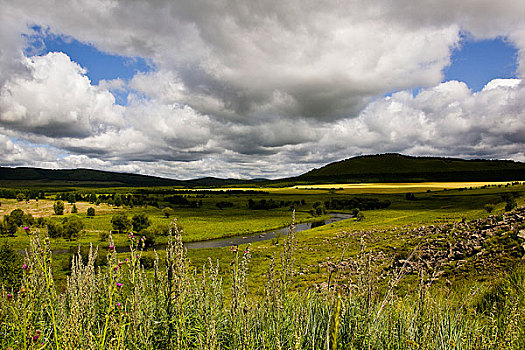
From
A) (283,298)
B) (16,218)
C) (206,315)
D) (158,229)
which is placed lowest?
(158,229)

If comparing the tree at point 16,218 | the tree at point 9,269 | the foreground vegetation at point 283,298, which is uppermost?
the foreground vegetation at point 283,298

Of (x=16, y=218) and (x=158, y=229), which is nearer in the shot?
(x=16, y=218)

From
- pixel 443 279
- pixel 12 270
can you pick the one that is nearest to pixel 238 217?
pixel 12 270

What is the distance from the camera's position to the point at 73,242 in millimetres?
64188

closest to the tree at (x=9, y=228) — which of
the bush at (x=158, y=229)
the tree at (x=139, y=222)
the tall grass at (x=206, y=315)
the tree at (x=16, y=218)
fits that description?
the tree at (x=16, y=218)

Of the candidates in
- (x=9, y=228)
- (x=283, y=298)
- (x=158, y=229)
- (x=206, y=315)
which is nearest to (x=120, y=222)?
(x=158, y=229)

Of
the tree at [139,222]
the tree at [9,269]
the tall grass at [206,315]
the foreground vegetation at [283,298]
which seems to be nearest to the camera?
the tall grass at [206,315]

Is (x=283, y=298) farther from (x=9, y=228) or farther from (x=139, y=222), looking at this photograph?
(x=9, y=228)

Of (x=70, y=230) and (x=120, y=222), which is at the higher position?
(x=120, y=222)

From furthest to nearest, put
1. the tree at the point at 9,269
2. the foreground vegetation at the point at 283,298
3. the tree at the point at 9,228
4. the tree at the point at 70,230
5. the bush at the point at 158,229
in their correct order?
1. the bush at the point at 158,229
2. the tree at the point at 9,228
3. the tree at the point at 70,230
4. the tree at the point at 9,269
5. the foreground vegetation at the point at 283,298

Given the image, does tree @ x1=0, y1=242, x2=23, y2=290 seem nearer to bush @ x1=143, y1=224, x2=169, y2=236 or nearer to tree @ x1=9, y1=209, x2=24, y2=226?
bush @ x1=143, y1=224, x2=169, y2=236

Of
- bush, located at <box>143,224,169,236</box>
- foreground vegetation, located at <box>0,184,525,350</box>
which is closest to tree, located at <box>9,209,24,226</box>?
bush, located at <box>143,224,169,236</box>

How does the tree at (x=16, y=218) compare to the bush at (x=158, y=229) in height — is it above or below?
above

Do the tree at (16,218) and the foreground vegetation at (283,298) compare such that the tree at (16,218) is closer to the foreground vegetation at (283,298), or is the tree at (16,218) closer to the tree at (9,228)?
the tree at (9,228)
